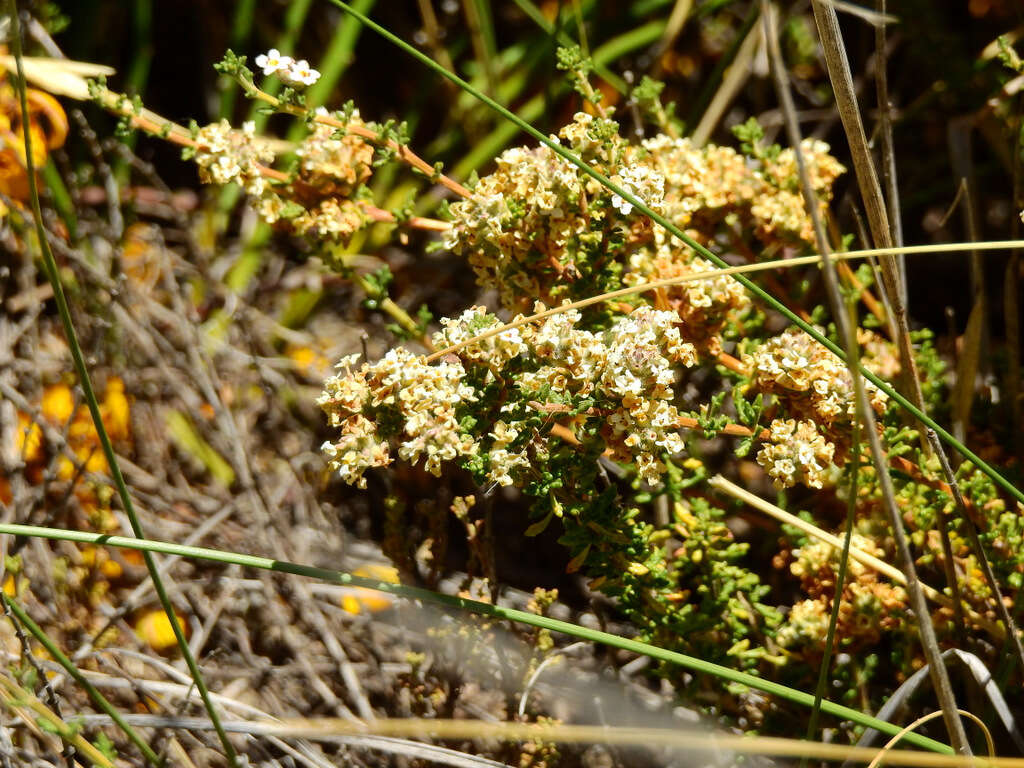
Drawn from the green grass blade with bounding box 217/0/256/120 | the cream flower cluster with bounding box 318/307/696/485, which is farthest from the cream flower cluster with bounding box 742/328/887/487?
the green grass blade with bounding box 217/0/256/120

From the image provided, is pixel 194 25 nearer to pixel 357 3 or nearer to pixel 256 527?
pixel 357 3

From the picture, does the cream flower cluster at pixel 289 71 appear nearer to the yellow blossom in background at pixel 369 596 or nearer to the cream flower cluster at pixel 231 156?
the cream flower cluster at pixel 231 156

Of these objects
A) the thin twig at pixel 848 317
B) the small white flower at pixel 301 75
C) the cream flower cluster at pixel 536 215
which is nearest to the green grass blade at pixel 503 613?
the thin twig at pixel 848 317

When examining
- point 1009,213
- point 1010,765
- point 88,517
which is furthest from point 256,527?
point 1009,213

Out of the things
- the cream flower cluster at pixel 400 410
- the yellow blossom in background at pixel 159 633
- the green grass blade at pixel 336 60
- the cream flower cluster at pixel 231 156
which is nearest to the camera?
the cream flower cluster at pixel 400 410

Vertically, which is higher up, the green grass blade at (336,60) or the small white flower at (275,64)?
the green grass blade at (336,60)

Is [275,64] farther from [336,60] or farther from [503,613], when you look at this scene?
[336,60]

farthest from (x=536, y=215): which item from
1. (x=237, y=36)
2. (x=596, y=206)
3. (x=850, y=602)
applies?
(x=237, y=36)
